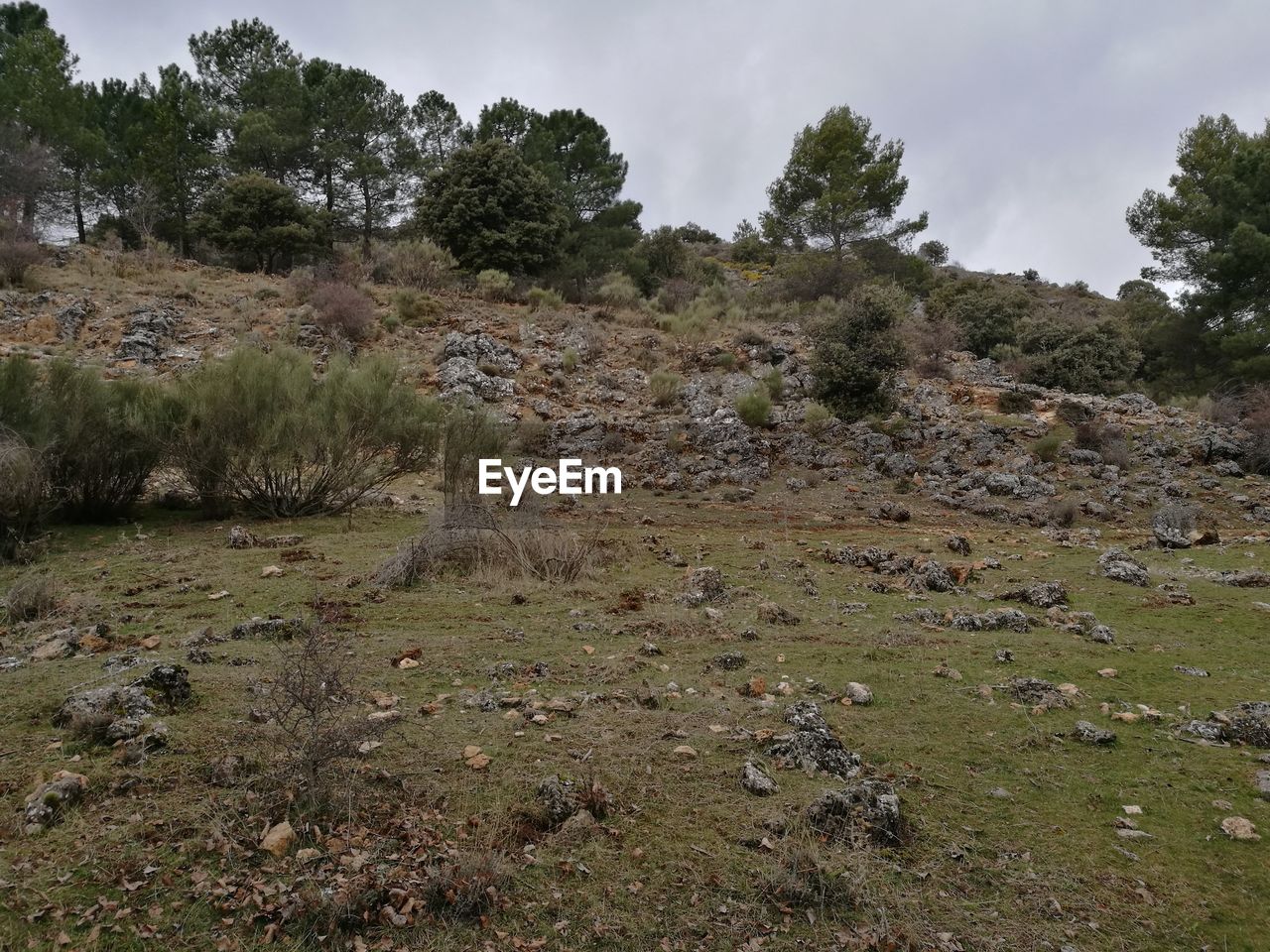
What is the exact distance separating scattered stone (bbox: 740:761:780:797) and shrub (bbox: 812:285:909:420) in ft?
44.5

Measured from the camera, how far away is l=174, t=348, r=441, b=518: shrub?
10.0 m

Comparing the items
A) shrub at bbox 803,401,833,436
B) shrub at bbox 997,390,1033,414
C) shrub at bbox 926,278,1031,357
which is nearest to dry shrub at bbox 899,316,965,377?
shrub at bbox 926,278,1031,357

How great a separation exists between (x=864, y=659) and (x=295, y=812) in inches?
145

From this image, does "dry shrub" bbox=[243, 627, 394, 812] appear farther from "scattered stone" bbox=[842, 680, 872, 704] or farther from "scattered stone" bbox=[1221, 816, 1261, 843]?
"scattered stone" bbox=[1221, 816, 1261, 843]

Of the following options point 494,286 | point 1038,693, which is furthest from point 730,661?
point 494,286

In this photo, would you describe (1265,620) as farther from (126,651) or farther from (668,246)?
(668,246)

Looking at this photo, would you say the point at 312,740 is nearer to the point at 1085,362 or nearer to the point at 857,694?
the point at 857,694

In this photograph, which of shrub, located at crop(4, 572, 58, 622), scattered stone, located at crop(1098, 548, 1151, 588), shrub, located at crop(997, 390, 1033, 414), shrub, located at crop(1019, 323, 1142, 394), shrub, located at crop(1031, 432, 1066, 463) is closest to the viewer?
shrub, located at crop(4, 572, 58, 622)

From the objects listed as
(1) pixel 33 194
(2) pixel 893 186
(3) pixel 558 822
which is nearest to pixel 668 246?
(2) pixel 893 186

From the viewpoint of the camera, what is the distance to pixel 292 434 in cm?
1011

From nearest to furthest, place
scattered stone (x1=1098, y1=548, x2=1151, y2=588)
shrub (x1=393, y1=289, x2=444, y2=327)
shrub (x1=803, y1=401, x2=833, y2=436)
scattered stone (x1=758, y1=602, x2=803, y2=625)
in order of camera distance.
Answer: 1. scattered stone (x1=758, y1=602, x2=803, y2=625)
2. scattered stone (x1=1098, y1=548, x2=1151, y2=588)
3. shrub (x1=803, y1=401, x2=833, y2=436)
4. shrub (x1=393, y1=289, x2=444, y2=327)

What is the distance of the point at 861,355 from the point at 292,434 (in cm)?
1174

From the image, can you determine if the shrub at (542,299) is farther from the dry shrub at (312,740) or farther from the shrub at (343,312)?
the dry shrub at (312,740)

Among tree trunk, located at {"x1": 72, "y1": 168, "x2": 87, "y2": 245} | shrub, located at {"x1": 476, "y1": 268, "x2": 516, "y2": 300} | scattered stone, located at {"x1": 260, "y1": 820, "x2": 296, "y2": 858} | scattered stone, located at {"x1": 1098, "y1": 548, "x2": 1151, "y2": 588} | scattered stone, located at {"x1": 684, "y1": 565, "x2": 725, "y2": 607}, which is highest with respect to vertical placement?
tree trunk, located at {"x1": 72, "y1": 168, "x2": 87, "y2": 245}
